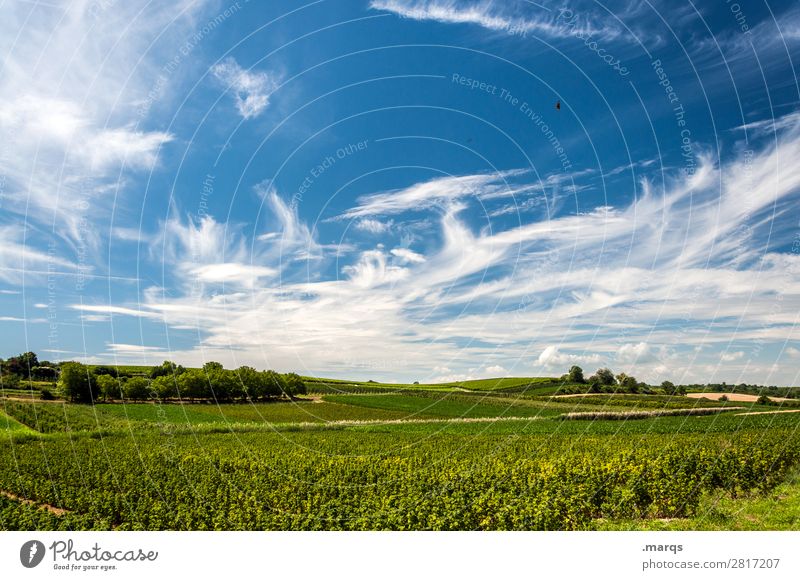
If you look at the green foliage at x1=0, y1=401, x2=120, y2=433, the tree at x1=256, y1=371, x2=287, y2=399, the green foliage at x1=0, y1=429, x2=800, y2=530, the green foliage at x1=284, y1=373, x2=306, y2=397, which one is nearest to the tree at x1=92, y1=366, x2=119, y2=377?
the green foliage at x1=0, y1=401, x2=120, y2=433

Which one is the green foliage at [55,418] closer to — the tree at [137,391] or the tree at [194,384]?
the tree at [137,391]

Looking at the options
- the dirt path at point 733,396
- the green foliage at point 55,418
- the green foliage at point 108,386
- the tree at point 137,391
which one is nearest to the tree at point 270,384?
the tree at point 137,391

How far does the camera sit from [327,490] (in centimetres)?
1577

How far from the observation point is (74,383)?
26.8 metres

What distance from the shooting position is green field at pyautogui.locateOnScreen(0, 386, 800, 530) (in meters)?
12.0

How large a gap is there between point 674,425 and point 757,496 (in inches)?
1216

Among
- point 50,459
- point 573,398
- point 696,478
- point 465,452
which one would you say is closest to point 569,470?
point 696,478

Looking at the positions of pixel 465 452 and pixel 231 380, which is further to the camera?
pixel 231 380

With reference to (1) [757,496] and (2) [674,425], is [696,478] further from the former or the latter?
(2) [674,425]

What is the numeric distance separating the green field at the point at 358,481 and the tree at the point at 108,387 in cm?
158

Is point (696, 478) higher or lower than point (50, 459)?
lower

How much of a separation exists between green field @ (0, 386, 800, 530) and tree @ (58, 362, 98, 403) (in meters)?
2.48

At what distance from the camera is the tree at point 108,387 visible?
28.6 metres
